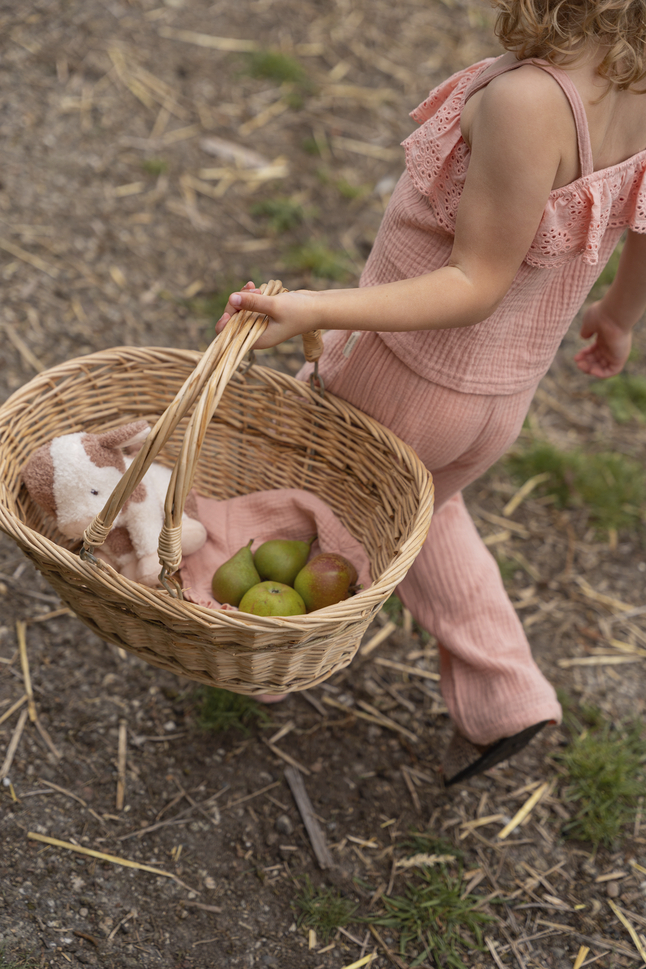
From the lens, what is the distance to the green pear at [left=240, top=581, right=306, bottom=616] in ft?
4.96

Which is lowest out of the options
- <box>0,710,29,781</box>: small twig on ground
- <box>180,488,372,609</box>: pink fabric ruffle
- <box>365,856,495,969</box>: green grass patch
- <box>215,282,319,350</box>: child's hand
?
<box>365,856,495,969</box>: green grass patch

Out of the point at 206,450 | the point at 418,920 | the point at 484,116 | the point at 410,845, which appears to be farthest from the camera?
the point at 206,450

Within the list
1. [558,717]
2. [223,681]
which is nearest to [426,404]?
[223,681]

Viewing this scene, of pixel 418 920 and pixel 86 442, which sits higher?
pixel 86 442

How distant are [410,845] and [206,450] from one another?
107cm

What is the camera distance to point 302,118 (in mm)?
3973

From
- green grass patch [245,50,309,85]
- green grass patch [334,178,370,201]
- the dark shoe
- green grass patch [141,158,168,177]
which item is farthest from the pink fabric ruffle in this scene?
green grass patch [245,50,309,85]

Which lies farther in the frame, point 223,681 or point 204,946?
point 204,946

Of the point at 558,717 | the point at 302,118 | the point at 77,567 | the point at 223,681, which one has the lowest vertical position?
the point at 558,717

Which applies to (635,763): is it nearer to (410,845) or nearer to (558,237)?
(410,845)

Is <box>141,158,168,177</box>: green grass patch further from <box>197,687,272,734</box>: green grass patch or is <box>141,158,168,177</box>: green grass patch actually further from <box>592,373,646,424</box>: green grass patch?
<box>197,687,272,734</box>: green grass patch

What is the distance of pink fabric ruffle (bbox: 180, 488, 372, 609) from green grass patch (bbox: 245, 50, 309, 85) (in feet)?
9.98

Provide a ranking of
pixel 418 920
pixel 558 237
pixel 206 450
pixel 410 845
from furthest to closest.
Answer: pixel 206 450 → pixel 410 845 → pixel 418 920 → pixel 558 237

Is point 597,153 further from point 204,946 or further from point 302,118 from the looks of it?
point 302,118
